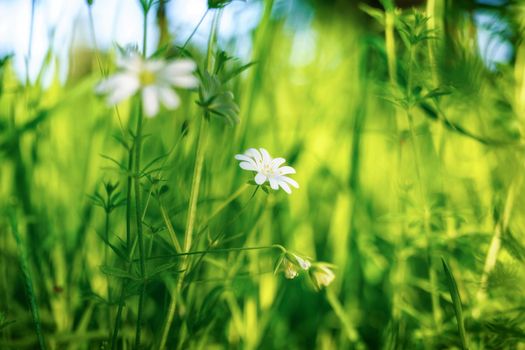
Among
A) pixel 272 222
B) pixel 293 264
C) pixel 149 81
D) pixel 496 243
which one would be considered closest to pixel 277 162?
pixel 293 264

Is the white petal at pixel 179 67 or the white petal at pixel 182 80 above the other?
the white petal at pixel 179 67

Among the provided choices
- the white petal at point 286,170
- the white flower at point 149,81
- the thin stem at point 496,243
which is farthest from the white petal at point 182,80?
the thin stem at point 496,243

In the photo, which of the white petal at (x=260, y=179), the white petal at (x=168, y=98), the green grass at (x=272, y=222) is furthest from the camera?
the green grass at (x=272, y=222)

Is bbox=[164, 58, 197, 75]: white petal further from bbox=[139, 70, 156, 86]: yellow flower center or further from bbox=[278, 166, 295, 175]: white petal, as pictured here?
bbox=[278, 166, 295, 175]: white petal

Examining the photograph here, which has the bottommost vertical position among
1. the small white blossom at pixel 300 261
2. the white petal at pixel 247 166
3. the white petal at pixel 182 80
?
the small white blossom at pixel 300 261

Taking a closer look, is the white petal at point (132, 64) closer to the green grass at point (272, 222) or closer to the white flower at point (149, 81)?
the white flower at point (149, 81)

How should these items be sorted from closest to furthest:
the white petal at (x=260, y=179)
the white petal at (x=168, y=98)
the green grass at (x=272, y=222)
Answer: the white petal at (x=168, y=98)
the white petal at (x=260, y=179)
the green grass at (x=272, y=222)

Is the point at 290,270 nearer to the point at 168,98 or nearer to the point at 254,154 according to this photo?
the point at 254,154

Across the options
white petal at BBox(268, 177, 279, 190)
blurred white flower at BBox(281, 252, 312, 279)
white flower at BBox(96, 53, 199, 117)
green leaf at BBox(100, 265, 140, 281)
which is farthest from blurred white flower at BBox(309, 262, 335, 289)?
white flower at BBox(96, 53, 199, 117)
